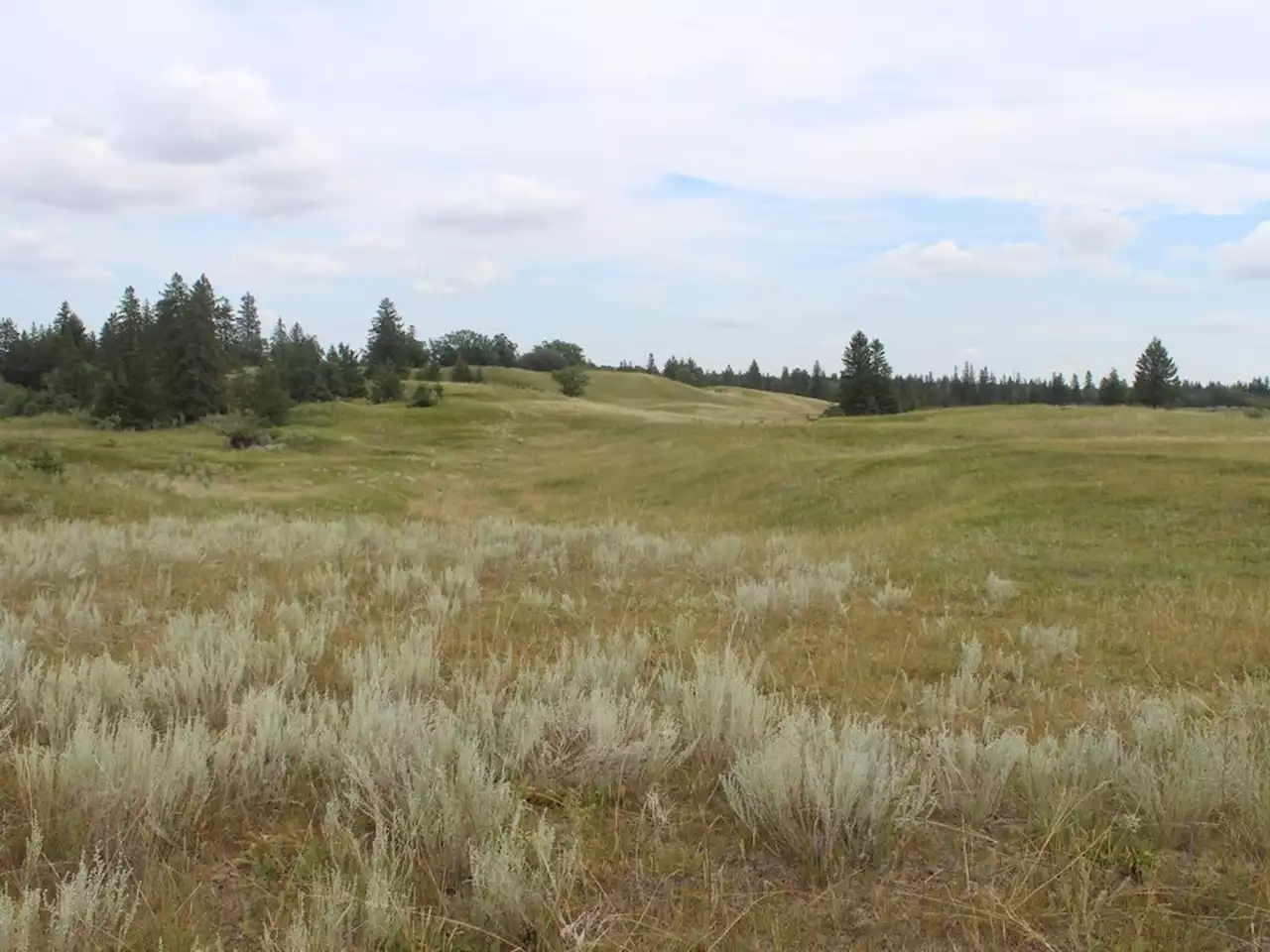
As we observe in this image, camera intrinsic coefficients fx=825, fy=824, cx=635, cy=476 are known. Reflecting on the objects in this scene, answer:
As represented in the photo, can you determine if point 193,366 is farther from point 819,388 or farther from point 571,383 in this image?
point 819,388

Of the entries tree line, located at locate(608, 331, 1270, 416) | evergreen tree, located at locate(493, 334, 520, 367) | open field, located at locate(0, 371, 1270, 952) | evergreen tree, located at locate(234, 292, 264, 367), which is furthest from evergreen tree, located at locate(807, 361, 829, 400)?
open field, located at locate(0, 371, 1270, 952)

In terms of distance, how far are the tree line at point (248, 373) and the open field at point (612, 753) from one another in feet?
161

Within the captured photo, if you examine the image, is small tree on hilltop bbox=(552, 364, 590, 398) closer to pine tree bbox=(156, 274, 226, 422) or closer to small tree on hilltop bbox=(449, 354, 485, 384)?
small tree on hilltop bbox=(449, 354, 485, 384)

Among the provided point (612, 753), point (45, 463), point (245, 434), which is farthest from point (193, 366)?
point (612, 753)

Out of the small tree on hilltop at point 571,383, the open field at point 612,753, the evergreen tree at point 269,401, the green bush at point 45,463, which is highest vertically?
the small tree on hilltop at point 571,383

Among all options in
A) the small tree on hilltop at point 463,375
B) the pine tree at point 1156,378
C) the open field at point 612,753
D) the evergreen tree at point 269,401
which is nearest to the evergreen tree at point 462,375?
the small tree on hilltop at point 463,375

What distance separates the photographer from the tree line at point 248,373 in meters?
57.8

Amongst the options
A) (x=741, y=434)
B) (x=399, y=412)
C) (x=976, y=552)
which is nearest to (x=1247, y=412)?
(x=741, y=434)

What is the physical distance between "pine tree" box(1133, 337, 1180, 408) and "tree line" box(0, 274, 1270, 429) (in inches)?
4.5

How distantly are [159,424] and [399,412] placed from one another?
15862mm

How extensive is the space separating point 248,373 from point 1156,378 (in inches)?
3316

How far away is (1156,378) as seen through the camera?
80062mm

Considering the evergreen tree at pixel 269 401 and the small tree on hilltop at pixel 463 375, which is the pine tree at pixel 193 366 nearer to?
the evergreen tree at pixel 269 401

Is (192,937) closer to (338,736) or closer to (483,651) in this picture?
(338,736)
